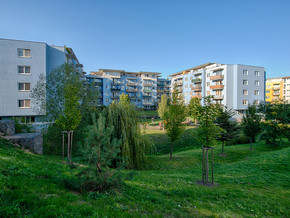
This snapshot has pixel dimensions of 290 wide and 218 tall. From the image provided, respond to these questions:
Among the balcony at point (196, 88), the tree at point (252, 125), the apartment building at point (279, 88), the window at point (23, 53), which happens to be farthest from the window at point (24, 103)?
the apartment building at point (279, 88)

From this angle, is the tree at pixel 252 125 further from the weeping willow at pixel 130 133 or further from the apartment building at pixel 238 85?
the apartment building at pixel 238 85

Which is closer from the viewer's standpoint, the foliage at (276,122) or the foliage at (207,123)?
the foliage at (207,123)

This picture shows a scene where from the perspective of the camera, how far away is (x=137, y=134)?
38.7 ft

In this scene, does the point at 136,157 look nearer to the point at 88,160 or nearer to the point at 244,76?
the point at 88,160

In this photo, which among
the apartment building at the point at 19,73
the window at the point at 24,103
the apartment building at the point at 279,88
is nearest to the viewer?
the apartment building at the point at 19,73

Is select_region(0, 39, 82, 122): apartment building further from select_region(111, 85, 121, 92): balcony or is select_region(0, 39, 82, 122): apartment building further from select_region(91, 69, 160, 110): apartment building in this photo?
select_region(111, 85, 121, 92): balcony

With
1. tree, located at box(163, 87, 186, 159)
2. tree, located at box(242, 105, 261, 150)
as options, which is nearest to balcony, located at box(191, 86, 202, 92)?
tree, located at box(242, 105, 261, 150)

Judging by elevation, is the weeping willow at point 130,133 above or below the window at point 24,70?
below

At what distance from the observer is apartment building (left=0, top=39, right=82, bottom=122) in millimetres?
28109

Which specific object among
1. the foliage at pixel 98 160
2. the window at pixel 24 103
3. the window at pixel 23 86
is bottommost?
the foliage at pixel 98 160

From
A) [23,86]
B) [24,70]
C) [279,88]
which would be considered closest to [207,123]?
[23,86]

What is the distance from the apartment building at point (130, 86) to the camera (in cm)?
6669

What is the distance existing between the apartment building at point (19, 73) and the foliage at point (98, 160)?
94.6 ft

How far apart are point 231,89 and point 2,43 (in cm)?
5335
